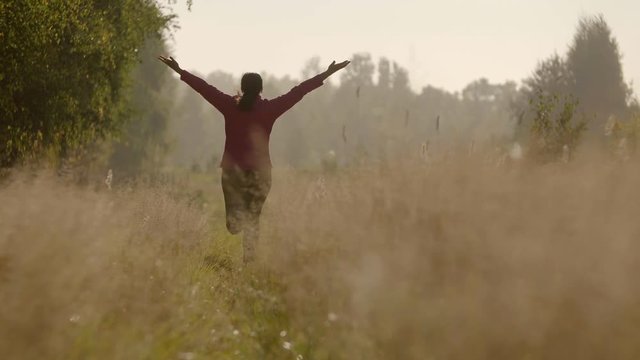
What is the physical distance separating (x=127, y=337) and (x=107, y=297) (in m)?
0.48

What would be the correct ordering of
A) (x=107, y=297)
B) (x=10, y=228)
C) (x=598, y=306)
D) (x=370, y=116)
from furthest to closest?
(x=370, y=116) < (x=10, y=228) < (x=107, y=297) < (x=598, y=306)

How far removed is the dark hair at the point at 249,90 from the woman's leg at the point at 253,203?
738 millimetres

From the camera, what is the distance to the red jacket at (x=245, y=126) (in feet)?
21.9

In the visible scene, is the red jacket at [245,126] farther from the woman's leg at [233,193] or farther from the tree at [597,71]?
the tree at [597,71]

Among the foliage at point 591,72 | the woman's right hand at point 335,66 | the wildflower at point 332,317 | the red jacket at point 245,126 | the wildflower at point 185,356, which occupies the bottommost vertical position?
the wildflower at point 185,356

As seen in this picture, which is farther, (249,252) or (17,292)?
(249,252)

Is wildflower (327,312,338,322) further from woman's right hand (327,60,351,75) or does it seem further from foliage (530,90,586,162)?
foliage (530,90,586,162)

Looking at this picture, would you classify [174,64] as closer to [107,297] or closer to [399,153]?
[399,153]

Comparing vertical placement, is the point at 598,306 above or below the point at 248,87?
below

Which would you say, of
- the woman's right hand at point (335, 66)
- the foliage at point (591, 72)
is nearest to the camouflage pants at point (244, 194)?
the woman's right hand at point (335, 66)

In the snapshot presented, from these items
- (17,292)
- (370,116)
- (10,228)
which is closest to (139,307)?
(17,292)

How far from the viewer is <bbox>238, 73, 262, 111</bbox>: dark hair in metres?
6.66

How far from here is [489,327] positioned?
3537mm

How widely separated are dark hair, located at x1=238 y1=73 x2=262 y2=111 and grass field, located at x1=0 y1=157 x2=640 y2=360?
165 cm
